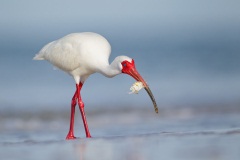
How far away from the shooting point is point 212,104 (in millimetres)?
18594

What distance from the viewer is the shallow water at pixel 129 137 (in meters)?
12.4

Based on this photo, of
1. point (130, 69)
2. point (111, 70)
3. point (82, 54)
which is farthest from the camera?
point (82, 54)

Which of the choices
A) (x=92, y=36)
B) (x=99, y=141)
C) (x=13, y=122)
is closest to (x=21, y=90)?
(x=13, y=122)

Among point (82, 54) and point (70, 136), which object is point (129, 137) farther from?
point (82, 54)

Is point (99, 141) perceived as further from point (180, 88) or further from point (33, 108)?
point (180, 88)

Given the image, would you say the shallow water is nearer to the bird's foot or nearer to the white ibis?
the bird's foot

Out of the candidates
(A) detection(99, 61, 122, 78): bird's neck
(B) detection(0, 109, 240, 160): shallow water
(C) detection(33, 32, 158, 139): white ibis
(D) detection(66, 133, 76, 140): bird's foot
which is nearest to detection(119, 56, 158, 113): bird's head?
(A) detection(99, 61, 122, 78): bird's neck

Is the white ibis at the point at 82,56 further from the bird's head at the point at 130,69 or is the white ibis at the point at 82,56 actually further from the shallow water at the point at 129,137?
the shallow water at the point at 129,137

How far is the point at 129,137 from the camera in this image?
14.3 m

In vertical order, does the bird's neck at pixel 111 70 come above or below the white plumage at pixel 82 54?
below

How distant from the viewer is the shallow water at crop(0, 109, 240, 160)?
40.5 ft

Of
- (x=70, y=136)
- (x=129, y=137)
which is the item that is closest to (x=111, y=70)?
(x=70, y=136)

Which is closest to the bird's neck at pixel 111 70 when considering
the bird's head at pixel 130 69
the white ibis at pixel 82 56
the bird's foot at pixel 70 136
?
the white ibis at pixel 82 56

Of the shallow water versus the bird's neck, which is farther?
the bird's neck
